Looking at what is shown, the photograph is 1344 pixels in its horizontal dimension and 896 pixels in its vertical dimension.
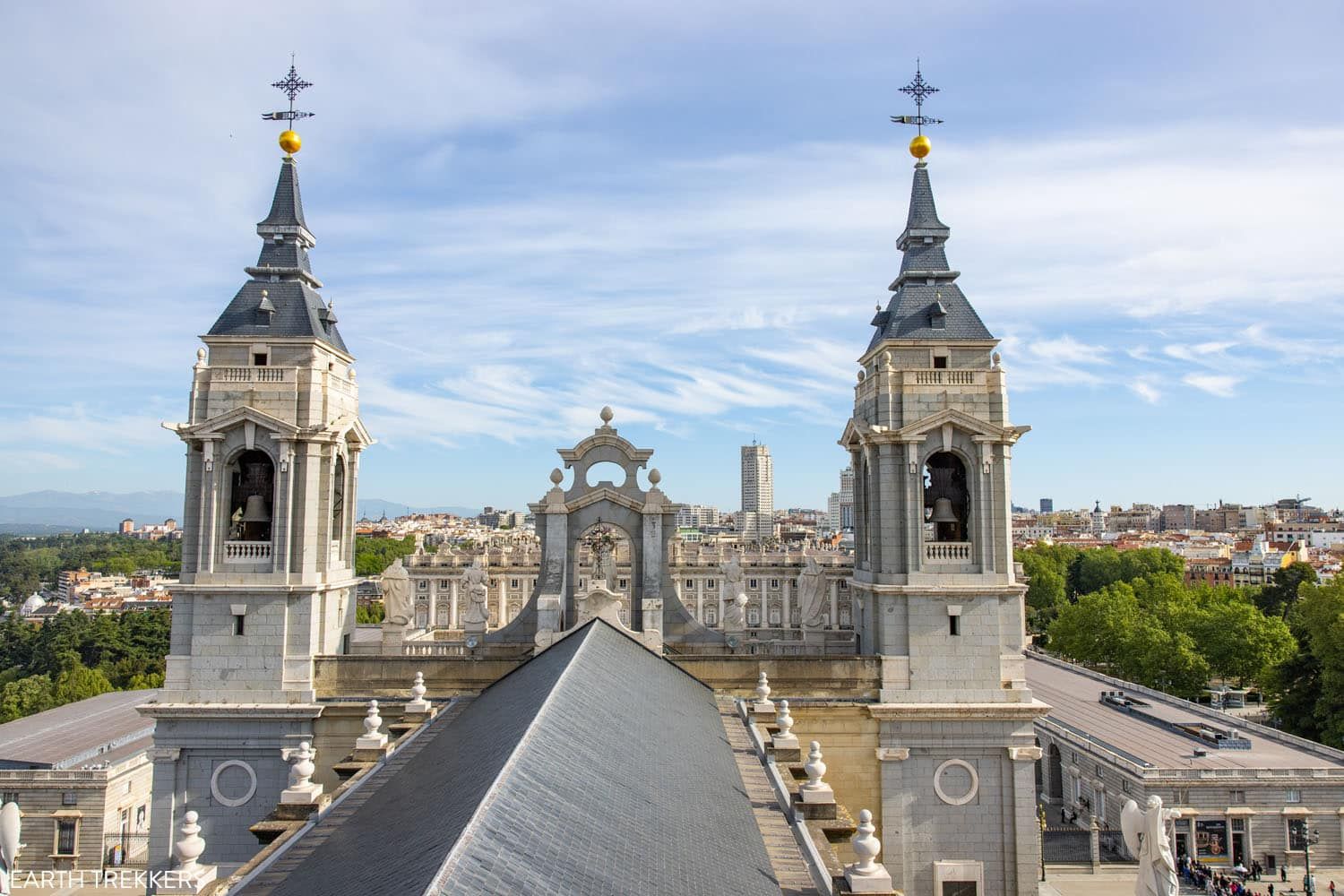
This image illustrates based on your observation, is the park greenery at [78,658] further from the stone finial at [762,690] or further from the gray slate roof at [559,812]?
the gray slate roof at [559,812]

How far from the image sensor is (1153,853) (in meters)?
10.8

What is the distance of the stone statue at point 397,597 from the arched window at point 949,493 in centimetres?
1487

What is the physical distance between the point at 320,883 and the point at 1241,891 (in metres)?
37.7

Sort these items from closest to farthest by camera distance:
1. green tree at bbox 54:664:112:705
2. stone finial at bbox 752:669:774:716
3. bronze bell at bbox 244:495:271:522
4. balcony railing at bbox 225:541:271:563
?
stone finial at bbox 752:669:774:716 → balcony railing at bbox 225:541:271:563 → bronze bell at bbox 244:495:271:522 → green tree at bbox 54:664:112:705

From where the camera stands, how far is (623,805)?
1086 cm

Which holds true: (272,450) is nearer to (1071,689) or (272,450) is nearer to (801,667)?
(801,667)

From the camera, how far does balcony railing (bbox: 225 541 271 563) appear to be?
23734mm

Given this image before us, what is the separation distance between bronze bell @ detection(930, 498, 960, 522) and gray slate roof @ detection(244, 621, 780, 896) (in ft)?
34.3

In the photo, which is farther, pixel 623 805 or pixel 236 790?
pixel 236 790

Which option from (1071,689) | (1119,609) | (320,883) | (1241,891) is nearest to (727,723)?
(320,883)

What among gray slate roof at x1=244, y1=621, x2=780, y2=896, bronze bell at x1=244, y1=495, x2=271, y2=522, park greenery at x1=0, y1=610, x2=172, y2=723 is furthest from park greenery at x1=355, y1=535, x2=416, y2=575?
gray slate roof at x1=244, y1=621, x2=780, y2=896

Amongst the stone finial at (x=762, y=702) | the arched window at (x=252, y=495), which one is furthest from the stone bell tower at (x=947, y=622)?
the arched window at (x=252, y=495)

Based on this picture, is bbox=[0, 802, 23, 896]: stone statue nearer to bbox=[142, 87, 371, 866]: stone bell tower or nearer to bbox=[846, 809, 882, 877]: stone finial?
bbox=[846, 809, 882, 877]: stone finial

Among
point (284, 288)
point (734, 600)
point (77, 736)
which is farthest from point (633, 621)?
point (77, 736)
